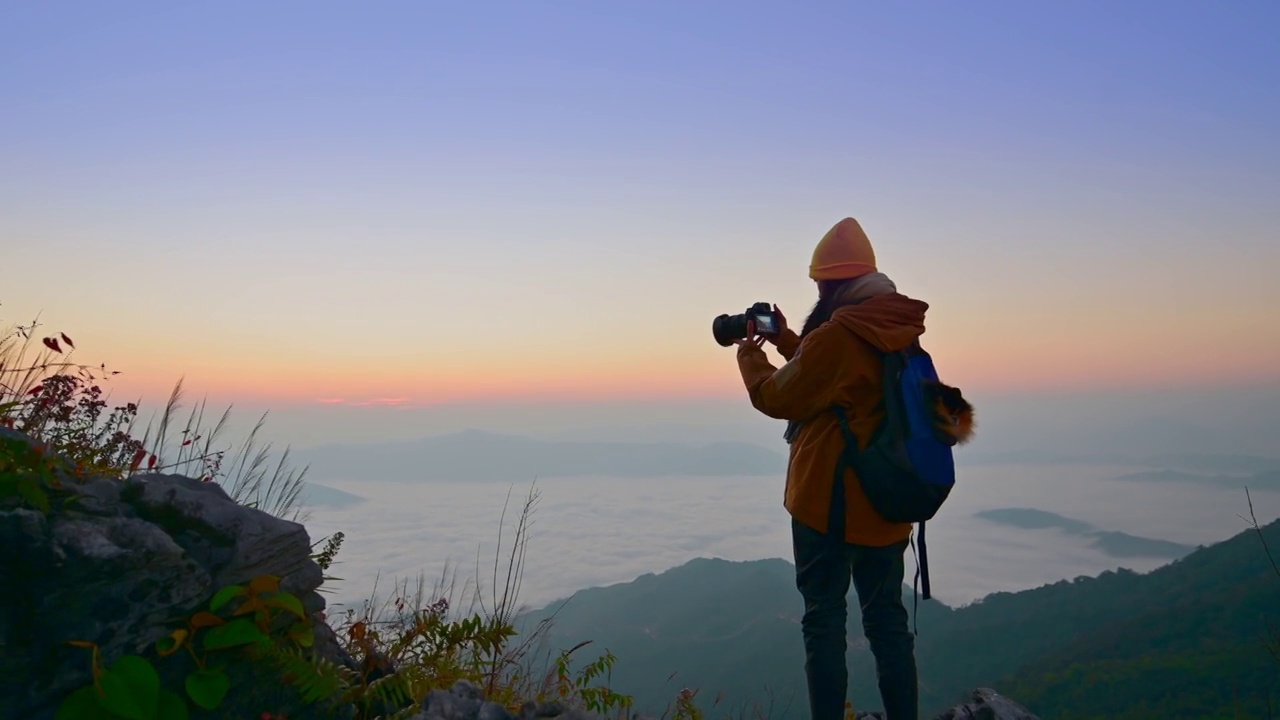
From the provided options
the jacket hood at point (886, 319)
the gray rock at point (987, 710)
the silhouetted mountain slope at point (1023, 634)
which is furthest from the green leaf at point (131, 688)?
the silhouetted mountain slope at point (1023, 634)

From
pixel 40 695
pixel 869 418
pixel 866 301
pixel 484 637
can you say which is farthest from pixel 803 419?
pixel 40 695

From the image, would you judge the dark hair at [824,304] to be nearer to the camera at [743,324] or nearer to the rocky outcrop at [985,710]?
the camera at [743,324]

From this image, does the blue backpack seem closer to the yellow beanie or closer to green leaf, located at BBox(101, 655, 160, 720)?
the yellow beanie

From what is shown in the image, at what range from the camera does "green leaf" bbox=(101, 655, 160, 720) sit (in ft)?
7.73

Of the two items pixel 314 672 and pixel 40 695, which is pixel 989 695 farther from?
pixel 40 695

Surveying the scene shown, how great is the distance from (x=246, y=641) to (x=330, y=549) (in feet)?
3.02

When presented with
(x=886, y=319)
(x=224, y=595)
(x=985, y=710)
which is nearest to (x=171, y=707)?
(x=224, y=595)

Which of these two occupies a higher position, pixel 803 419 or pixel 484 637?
pixel 803 419

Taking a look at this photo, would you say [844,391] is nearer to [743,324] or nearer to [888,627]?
[743,324]

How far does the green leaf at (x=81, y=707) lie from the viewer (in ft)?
7.71

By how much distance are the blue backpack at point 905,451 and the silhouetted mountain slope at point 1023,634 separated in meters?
3.71

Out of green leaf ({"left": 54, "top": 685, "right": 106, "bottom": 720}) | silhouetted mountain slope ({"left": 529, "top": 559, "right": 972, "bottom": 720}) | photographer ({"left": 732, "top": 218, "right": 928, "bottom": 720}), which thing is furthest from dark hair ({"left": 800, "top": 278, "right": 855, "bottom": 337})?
silhouetted mountain slope ({"left": 529, "top": 559, "right": 972, "bottom": 720})

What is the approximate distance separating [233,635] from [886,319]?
276 cm

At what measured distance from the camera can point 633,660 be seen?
48.2m
